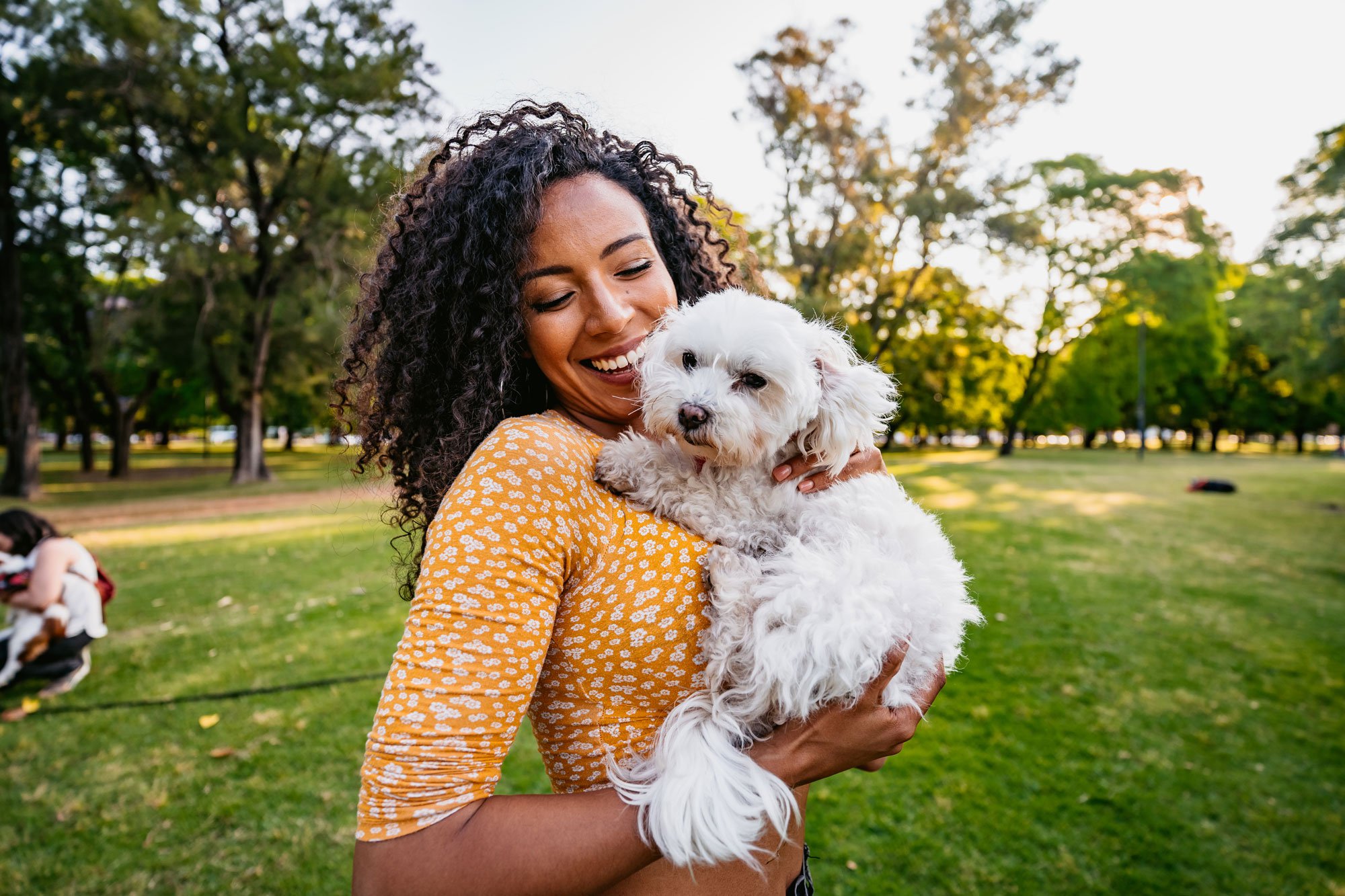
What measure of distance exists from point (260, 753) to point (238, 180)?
72.9 feet

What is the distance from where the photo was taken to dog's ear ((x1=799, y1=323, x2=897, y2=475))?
6.43ft

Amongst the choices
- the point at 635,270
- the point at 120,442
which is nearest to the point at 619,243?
the point at 635,270

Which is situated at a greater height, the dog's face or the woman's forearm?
the dog's face

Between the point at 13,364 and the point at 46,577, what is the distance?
1882 centimetres

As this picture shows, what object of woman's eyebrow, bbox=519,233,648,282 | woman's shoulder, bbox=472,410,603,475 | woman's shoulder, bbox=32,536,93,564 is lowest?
woman's shoulder, bbox=32,536,93,564

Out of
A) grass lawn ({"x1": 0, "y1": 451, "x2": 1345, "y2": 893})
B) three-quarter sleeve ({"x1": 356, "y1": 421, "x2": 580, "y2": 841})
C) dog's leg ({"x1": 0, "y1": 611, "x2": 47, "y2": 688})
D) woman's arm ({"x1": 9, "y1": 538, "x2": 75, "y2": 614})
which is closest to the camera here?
three-quarter sleeve ({"x1": 356, "y1": 421, "x2": 580, "y2": 841})

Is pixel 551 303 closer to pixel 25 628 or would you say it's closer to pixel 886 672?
pixel 886 672

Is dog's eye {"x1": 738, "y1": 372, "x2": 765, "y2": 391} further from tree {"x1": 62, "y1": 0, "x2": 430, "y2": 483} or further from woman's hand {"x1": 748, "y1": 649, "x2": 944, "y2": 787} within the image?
tree {"x1": 62, "y1": 0, "x2": 430, "y2": 483}

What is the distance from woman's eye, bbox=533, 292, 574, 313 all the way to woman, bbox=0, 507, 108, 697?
23.5 ft

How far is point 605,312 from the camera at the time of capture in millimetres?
1763

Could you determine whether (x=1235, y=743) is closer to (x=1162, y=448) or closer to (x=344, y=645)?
(x=344, y=645)

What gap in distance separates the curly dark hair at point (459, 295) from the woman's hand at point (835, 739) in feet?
3.21

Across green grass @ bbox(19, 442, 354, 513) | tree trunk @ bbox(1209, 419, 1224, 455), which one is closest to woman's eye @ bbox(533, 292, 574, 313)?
green grass @ bbox(19, 442, 354, 513)

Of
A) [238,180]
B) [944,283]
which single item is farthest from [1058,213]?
[238,180]
